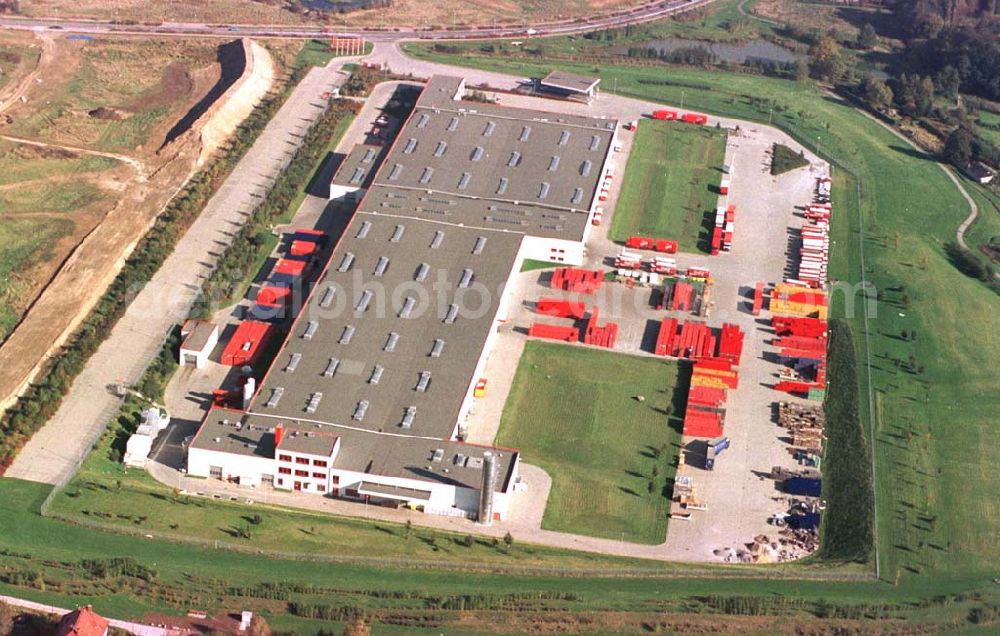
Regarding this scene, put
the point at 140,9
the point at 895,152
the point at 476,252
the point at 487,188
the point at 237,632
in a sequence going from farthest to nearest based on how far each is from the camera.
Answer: the point at 140,9
the point at 895,152
the point at 487,188
the point at 476,252
the point at 237,632

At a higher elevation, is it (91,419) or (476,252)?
(476,252)

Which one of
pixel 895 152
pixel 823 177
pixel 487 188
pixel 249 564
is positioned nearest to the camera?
pixel 249 564

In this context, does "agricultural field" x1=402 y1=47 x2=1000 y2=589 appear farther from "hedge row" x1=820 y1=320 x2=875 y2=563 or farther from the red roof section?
the red roof section

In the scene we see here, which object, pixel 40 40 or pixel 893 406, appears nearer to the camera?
pixel 893 406

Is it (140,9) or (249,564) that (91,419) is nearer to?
(249,564)

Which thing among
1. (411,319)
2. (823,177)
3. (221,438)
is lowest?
(221,438)

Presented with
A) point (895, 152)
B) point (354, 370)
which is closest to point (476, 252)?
point (354, 370)
